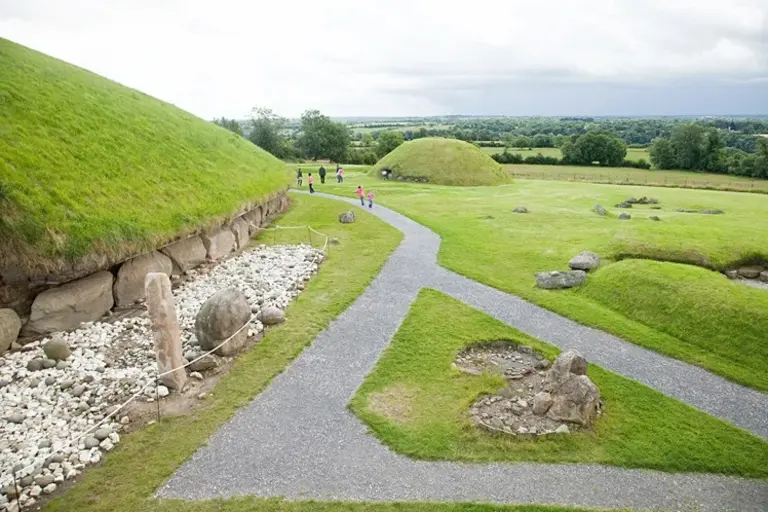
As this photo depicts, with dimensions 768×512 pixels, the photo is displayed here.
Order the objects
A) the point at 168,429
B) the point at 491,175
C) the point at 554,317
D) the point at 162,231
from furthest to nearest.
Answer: the point at 491,175 < the point at 162,231 < the point at 554,317 < the point at 168,429

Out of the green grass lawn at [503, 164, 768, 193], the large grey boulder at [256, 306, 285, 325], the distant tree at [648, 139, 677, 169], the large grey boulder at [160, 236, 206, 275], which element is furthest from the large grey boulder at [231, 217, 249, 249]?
the distant tree at [648, 139, 677, 169]

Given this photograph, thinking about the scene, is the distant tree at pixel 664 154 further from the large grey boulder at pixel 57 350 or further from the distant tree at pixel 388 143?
the large grey boulder at pixel 57 350

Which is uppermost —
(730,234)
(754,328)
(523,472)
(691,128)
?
(691,128)

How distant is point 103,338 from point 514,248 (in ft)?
57.1

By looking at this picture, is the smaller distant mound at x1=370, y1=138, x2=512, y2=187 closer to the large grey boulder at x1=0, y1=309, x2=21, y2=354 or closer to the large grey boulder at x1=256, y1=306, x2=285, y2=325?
the large grey boulder at x1=256, y1=306, x2=285, y2=325

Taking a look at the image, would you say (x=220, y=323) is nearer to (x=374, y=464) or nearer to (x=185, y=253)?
(x=374, y=464)

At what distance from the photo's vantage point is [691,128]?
245 feet

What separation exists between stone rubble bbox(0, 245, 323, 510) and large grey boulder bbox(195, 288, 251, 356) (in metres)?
0.49

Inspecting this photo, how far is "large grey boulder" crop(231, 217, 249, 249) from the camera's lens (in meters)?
24.0

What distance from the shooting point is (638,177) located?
214 ft

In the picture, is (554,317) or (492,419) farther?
(554,317)

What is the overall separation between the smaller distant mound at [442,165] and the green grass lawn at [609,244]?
30.7 feet

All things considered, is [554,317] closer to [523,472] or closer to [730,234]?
[523,472]

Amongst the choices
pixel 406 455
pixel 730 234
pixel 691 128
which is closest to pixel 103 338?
pixel 406 455
